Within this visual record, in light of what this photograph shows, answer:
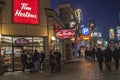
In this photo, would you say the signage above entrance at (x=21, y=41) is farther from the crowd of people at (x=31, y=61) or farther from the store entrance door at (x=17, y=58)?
the crowd of people at (x=31, y=61)

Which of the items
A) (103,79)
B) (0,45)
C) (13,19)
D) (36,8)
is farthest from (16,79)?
(36,8)

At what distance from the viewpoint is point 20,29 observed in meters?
29.0

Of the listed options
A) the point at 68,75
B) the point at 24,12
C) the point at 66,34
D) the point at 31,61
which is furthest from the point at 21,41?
the point at 68,75

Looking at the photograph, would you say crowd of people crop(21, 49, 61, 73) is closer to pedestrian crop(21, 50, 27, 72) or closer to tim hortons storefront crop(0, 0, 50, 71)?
pedestrian crop(21, 50, 27, 72)

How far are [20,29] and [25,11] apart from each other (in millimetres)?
1955

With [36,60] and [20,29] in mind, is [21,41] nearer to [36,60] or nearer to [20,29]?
[20,29]

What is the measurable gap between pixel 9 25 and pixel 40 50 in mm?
4184

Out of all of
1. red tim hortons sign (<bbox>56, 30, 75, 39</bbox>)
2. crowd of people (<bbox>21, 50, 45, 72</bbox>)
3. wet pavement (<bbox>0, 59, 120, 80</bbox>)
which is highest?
red tim hortons sign (<bbox>56, 30, 75, 39</bbox>)

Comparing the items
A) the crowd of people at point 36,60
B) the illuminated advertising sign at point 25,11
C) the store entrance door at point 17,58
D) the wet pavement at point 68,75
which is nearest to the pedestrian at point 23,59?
the crowd of people at point 36,60

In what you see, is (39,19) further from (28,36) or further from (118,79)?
(118,79)

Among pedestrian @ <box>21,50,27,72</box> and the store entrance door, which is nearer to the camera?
pedestrian @ <box>21,50,27,72</box>

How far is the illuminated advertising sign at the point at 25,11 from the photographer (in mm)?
29062

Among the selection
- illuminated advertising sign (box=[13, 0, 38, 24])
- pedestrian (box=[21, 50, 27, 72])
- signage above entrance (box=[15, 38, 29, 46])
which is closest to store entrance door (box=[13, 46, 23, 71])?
signage above entrance (box=[15, 38, 29, 46])

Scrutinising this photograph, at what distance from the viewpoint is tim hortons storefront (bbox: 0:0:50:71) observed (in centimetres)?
2828
